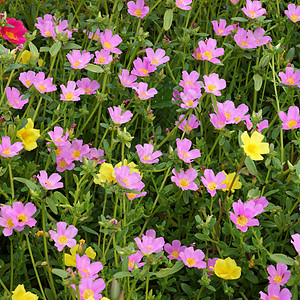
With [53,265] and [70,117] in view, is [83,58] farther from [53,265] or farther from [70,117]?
[53,265]

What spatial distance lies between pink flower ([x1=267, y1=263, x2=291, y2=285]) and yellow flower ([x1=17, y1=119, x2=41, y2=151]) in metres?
0.88

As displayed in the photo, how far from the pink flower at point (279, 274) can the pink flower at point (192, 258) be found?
203mm

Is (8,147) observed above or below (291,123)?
above

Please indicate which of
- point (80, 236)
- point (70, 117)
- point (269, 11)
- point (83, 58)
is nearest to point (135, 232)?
point (80, 236)

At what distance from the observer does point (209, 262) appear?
1.57 meters

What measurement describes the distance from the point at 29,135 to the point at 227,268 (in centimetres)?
80

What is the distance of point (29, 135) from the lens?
170cm

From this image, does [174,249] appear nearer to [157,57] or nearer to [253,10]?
[157,57]

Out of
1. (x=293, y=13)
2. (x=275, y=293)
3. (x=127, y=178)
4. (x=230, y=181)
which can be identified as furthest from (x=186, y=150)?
(x=293, y=13)

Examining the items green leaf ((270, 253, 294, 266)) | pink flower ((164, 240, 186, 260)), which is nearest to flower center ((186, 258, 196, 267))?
pink flower ((164, 240, 186, 260))

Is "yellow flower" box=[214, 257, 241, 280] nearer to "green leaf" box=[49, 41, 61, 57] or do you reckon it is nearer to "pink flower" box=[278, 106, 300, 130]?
"pink flower" box=[278, 106, 300, 130]

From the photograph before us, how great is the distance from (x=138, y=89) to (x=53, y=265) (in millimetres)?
707

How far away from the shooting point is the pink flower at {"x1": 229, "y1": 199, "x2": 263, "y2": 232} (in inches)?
59.6

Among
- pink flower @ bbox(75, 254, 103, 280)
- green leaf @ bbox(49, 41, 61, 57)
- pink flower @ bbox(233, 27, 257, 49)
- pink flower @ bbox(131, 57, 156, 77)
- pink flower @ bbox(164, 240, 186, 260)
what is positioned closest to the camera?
pink flower @ bbox(75, 254, 103, 280)
